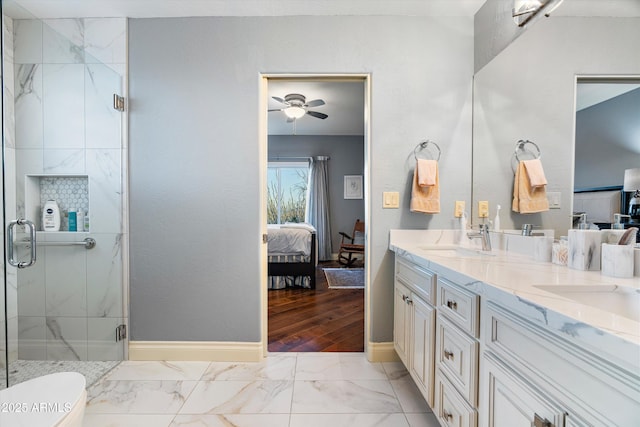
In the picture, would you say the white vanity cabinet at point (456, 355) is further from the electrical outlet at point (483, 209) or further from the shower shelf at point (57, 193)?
the shower shelf at point (57, 193)

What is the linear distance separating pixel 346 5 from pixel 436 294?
1885 mm

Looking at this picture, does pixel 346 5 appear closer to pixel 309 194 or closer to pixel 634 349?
pixel 634 349

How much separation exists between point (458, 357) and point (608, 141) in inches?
40.3

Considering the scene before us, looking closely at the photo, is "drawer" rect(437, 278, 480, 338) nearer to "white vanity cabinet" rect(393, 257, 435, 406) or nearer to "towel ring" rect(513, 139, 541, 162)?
"white vanity cabinet" rect(393, 257, 435, 406)

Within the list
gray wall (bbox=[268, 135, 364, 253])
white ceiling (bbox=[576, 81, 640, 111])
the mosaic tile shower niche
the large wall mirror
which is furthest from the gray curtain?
white ceiling (bbox=[576, 81, 640, 111])

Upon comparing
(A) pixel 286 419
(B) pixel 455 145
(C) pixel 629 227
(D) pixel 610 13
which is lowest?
(A) pixel 286 419

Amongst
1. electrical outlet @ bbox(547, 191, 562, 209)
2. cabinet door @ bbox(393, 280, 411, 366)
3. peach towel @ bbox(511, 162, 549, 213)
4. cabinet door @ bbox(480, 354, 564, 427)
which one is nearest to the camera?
cabinet door @ bbox(480, 354, 564, 427)

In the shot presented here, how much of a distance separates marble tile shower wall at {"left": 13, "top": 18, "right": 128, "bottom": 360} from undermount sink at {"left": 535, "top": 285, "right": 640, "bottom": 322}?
2452 mm

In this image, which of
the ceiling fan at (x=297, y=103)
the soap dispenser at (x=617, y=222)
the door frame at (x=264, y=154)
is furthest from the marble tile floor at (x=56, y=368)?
the ceiling fan at (x=297, y=103)

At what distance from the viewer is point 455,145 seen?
199cm

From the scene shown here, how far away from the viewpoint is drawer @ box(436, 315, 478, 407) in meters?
1.01

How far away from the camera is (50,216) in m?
1.90

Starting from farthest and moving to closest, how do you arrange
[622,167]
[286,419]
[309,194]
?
[309,194] → [286,419] → [622,167]

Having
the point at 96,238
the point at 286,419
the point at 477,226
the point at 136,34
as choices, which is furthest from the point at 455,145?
the point at 96,238
